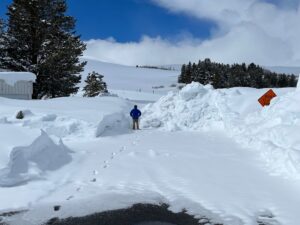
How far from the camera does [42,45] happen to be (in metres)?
33.9

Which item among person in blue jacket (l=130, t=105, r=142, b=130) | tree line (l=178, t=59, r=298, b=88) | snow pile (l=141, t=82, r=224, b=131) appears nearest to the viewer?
person in blue jacket (l=130, t=105, r=142, b=130)

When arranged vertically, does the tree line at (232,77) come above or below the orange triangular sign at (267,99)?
above

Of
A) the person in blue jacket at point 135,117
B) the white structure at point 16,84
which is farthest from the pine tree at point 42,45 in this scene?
the person in blue jacket at point 135,117

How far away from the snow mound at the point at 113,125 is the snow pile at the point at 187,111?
161 centimetres

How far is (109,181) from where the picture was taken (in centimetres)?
919

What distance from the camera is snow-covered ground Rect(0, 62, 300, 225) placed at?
297 inches

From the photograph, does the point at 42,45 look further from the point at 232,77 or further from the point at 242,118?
the point at 232,77

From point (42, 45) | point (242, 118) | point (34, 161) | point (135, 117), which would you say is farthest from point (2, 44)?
point (34, 161)

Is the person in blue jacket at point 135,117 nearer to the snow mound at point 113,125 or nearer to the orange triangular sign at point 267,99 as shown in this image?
the snow mound at point 113,125

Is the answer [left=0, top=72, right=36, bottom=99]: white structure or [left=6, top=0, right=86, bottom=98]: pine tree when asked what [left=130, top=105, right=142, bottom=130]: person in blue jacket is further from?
[left=6, top=0, right=86, bottom=98]: pine tree

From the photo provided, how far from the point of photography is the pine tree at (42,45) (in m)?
33.0

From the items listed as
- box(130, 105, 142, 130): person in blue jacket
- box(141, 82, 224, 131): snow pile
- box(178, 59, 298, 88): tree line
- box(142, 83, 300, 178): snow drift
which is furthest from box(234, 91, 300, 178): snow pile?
box(178, 59, 298, 88): tree line

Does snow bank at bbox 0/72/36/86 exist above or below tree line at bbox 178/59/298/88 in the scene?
below

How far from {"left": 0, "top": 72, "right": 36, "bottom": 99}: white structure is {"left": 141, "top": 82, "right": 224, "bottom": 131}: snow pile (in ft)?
24.3
